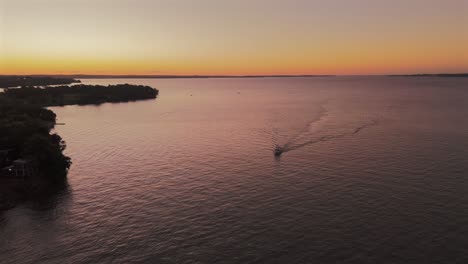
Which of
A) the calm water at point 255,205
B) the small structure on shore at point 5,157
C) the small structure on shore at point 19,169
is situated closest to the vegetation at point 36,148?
the small structure on shore at point 5,157

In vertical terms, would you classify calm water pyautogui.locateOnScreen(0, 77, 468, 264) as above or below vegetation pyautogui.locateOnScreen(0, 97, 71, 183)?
below

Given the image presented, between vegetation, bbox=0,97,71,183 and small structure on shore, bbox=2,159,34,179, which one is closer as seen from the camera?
small structure on shore, bbox=2,159,34,179

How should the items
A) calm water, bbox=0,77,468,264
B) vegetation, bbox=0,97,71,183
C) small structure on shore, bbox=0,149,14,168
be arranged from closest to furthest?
calm water, bbox=0,77,468,264 → vegetation, bbox=0,97,71,183 → small structure on shore, bbox=0,149,14,168

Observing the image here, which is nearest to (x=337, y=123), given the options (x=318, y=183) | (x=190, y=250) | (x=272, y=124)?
(x=272, y=124)

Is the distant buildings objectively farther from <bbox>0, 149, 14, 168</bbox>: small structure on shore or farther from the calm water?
the calm water

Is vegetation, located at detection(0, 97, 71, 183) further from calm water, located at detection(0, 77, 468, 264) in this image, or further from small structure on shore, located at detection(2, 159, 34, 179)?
calm water, located at detection(0, 77, 468, 264)

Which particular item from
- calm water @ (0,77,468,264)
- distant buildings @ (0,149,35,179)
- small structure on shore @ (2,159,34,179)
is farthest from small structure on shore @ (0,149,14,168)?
calm water @ (0,77,468,264)

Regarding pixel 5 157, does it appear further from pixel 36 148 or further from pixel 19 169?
pixel 36 148

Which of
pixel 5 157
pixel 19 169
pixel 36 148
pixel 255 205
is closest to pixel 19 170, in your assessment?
pixel 19 169

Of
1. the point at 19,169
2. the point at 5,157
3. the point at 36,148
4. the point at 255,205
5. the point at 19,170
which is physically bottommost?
the point at 255,205

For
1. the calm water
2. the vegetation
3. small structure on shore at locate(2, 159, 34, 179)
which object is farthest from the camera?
the vegetation

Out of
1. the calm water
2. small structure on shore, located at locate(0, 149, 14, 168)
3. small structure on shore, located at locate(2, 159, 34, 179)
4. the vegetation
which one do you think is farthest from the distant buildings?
the calm water
